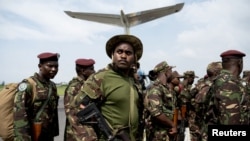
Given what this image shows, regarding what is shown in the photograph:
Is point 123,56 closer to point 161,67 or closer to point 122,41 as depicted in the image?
point 122,41

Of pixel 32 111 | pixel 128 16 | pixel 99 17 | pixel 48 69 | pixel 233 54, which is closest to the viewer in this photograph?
pixel 233 54

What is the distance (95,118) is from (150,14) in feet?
60.2

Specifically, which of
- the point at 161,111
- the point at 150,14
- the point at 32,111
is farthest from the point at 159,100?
the point at 150,14

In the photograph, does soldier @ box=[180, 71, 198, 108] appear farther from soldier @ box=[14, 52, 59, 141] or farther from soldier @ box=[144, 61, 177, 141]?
soldier @ box=[14, 52, 59, 141]

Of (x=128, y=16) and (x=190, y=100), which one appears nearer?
(x=190, y=100)

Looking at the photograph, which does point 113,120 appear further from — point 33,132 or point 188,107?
point 188,107

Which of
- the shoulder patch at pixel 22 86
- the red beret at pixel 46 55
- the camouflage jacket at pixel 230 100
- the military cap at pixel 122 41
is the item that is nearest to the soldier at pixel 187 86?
the camouflage jacket at pixel 230 100

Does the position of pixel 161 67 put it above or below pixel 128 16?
below

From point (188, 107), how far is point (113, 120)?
17.7 ft

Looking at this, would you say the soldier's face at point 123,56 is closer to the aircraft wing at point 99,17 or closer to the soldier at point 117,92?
the soldier at point 117,92

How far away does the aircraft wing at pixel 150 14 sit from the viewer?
65.8 feet

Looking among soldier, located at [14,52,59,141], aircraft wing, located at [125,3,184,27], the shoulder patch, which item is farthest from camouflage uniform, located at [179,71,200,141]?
aircraft wing, located at [125,3,184,27]

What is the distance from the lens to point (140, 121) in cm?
313

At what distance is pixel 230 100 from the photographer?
3.45 m
